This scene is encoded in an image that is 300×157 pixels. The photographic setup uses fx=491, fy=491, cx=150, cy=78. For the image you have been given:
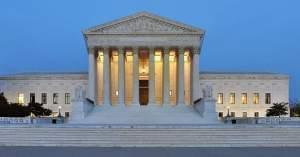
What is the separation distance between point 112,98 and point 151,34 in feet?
38.9

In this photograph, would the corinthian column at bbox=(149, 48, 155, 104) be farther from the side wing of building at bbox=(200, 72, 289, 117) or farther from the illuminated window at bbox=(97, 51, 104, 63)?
the side wing of building at bbox=(200, 72, 289, 117)

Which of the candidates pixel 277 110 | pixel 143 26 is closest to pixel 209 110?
pixel 143 26

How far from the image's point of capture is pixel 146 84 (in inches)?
2921

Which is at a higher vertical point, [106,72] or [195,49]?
[195,49]

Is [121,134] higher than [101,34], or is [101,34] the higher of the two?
[101,34]

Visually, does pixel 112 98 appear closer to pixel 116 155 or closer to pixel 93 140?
pixel 93 140

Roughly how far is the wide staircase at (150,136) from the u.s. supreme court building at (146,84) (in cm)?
1694

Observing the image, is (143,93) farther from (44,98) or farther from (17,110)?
(17,110)

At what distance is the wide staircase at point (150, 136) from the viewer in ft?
117

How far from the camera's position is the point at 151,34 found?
65.6 meters

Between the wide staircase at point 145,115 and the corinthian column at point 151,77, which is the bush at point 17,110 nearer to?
the wide staircase at point 145,115

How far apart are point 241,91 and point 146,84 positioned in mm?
17714

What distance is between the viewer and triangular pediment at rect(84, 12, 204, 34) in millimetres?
65375

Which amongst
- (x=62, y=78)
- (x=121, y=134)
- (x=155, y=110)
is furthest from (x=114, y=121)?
(x=62, y=78)
